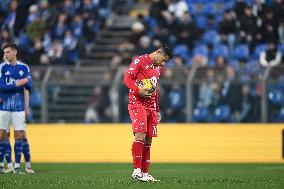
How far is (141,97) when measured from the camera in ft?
49.1

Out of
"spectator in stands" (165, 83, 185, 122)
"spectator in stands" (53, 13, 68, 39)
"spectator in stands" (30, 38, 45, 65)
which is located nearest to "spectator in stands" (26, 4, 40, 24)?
"spectator in stands" (53, 13, 68, 39)

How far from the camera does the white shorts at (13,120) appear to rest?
1798 cm

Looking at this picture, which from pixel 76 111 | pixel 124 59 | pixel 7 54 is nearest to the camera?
pixel 7 54

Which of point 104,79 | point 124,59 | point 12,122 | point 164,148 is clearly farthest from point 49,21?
point 12,122

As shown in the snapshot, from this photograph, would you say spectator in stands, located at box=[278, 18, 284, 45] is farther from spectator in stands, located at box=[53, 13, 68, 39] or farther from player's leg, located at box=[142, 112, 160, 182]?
player's leg, located at box=[142, 112, 160, 182]

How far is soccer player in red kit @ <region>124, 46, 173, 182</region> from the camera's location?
1479cm

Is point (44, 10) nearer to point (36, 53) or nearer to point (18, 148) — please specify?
point (36, 53)

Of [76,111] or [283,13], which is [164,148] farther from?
[283,13]

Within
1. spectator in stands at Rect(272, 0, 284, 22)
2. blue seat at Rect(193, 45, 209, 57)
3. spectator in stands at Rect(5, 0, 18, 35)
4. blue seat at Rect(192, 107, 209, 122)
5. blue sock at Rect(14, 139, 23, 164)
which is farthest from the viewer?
spectator in stands at Rect(5, 0, 18, 35)

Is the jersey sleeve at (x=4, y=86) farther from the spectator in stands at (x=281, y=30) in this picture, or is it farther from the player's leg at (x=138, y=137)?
the spectator in stands at (x=281, y=30)

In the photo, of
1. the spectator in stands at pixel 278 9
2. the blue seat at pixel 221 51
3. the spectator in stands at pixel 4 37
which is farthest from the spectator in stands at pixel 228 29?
the spectator in stands at pixel 4 37

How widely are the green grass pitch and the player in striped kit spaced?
3.83 ft

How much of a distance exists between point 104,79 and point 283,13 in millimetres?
5894

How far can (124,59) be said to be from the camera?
2655 centimetres
